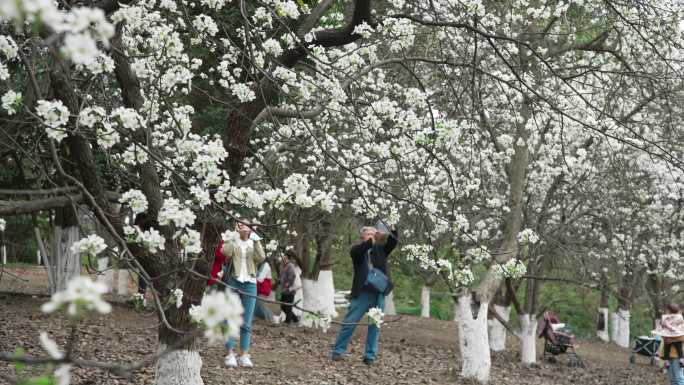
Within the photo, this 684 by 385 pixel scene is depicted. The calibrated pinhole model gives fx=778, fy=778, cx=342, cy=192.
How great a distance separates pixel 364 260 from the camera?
9.92 meters

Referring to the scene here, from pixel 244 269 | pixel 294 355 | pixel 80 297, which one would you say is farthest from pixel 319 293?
pixel 80 297

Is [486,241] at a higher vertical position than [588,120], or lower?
lower

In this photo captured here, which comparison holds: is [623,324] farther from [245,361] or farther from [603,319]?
[245,361]

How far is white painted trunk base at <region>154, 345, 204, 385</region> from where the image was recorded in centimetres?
657

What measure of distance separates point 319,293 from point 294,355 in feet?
15.1


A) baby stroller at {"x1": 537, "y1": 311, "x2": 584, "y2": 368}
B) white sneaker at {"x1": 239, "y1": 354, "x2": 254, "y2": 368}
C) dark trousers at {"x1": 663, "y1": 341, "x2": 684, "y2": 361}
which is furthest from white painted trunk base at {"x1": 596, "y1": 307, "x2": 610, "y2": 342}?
white sneaker at {"x1": 239, "y1": 354, "x2": 254, "y2": 368}

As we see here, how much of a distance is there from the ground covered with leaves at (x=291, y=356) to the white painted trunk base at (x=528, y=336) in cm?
26

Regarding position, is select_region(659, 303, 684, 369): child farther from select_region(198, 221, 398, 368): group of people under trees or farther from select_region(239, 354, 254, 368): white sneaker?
select_region(239, 354, 254, 368): white sneaker

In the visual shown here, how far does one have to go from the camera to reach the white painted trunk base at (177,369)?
21.6 ft

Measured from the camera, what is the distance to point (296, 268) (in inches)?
670

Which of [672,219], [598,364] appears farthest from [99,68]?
[672,219]

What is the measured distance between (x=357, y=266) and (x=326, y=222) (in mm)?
4961

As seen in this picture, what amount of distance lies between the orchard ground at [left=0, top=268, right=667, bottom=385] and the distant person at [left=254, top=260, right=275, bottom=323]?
2.34 feet

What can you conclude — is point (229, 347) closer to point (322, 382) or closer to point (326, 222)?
point (322, 382)
